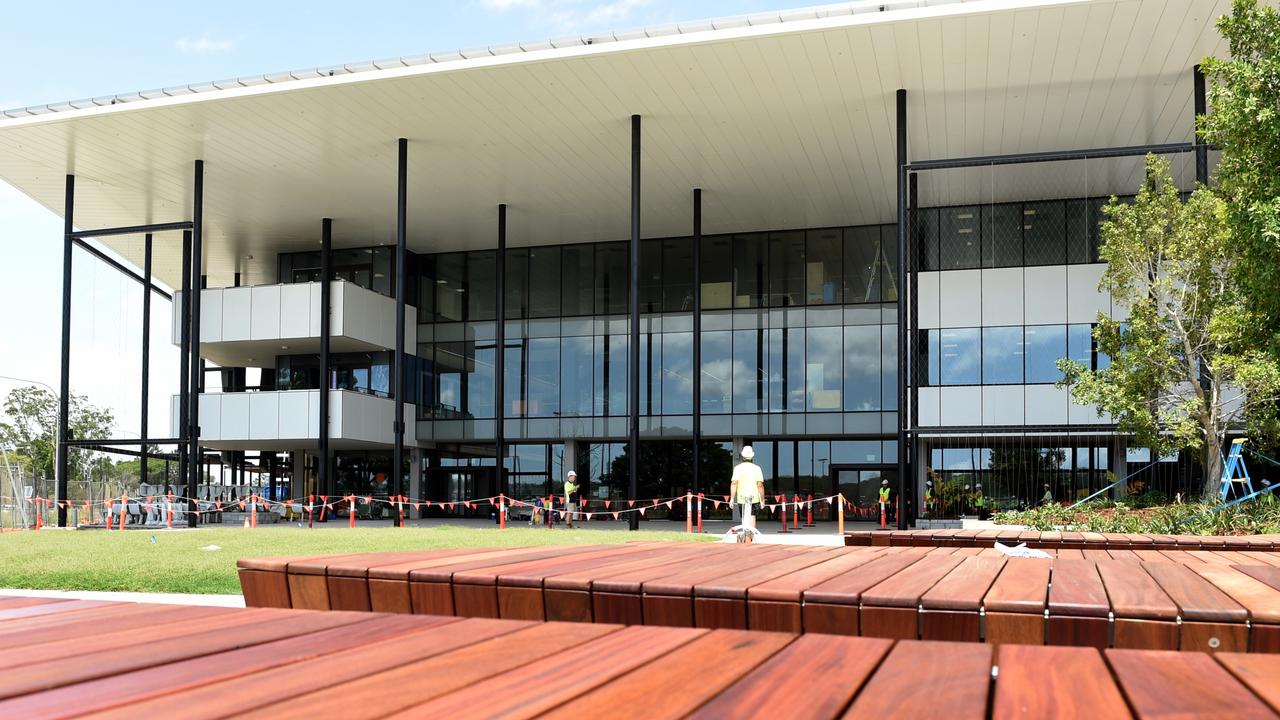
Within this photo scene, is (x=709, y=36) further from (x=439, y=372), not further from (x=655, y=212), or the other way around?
(x=439, y=372)

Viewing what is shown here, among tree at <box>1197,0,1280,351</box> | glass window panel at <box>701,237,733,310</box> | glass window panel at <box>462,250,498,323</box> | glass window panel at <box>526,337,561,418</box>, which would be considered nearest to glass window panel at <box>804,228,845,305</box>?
glass window panel at <box>701,237,733,310</box>

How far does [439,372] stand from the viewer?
3619cm

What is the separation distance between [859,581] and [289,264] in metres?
35.1

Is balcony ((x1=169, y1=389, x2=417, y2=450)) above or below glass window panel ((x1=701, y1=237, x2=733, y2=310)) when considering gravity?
below

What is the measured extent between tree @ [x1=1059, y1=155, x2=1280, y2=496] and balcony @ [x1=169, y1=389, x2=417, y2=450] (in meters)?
20.5

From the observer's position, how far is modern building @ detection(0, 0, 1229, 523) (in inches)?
837

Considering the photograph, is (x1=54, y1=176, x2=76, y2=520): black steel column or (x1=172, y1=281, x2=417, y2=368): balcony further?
(x1=172, y1=281, x2=417, y2=368): balcony

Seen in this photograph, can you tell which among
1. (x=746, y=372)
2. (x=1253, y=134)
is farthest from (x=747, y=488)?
(x=746, y=372)

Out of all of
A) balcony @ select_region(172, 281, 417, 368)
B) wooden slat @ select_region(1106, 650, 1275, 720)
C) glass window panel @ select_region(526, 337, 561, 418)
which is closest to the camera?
wooden slat @ select_region(1106, 650, 1275, 720)

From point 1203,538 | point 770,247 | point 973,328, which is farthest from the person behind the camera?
point 770,247

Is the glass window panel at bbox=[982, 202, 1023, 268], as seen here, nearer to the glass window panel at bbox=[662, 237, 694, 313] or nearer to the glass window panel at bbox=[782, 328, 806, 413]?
the glass window panel at bbox=[782, 328, 806, 413]

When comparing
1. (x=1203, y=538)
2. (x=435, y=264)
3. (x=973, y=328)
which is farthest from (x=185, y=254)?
(x=1203, y=538)

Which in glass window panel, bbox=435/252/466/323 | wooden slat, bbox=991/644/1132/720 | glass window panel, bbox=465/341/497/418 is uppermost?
glass window panel, bbox=435/252/466/323

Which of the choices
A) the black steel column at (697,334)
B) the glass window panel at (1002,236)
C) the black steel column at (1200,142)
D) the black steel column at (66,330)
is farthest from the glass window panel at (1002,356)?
the black steel column at (66,330)
